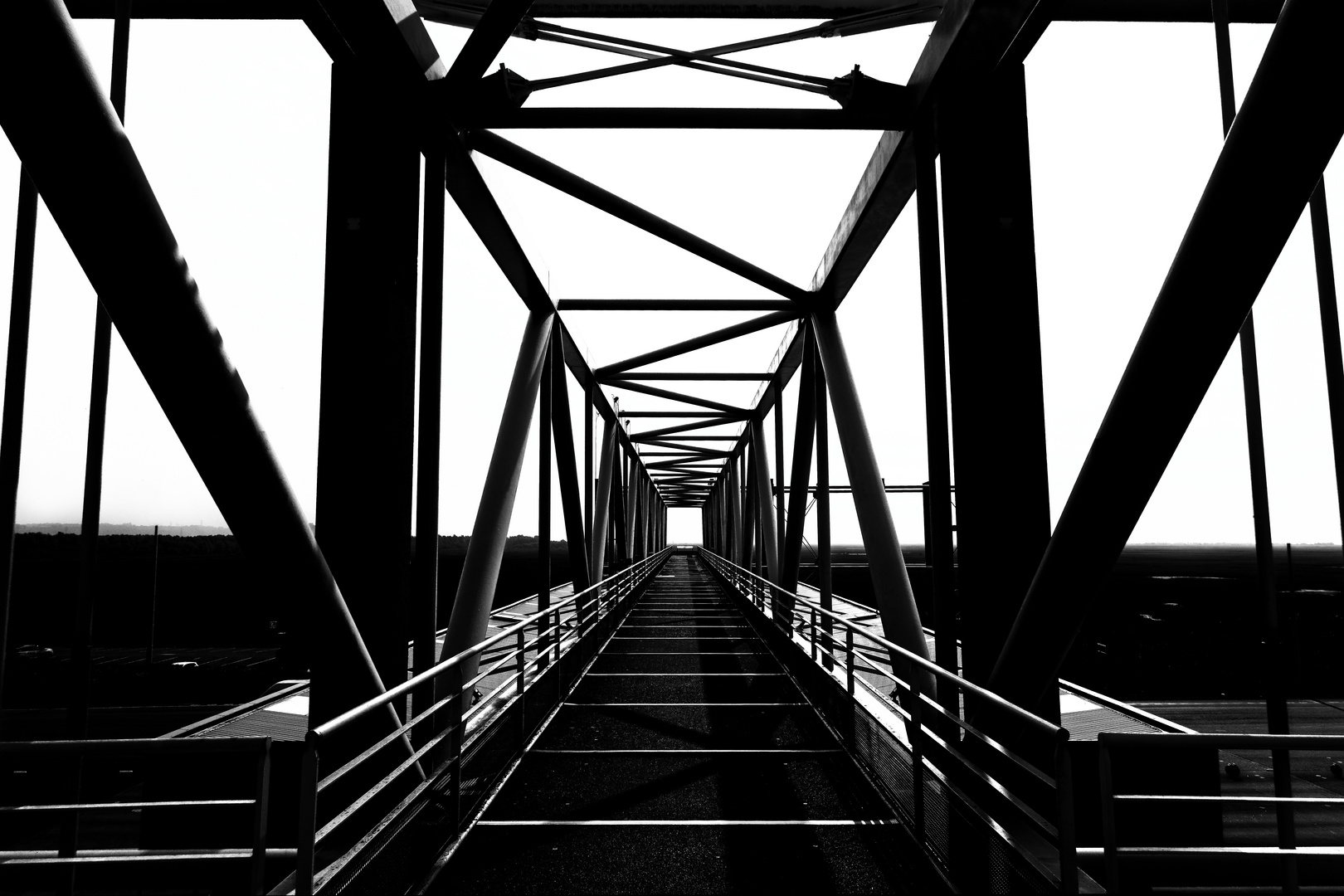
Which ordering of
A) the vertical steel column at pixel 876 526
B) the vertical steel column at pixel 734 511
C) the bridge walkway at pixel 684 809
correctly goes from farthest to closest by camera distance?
the vertical steel column at pixel 734 511 → the vertical steel column at pixel 876 526 → the bridge walkway at pixel 684 809

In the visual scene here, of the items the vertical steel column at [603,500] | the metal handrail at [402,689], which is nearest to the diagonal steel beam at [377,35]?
the metal handrail at [402,689]

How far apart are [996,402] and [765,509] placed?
15.2 metres

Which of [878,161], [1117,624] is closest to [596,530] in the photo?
[878,161]

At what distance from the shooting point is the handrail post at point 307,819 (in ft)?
9.37

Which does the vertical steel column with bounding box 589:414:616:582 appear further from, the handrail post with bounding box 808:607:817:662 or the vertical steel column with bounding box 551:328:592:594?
the handrail post with bounding box 808:607:817:662

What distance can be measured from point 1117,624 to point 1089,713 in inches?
2287

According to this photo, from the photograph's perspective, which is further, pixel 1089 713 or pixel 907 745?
pixel 1089 713

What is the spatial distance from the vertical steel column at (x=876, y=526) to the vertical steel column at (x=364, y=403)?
4067mm

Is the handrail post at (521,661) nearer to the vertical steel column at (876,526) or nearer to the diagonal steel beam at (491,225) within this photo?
the vertical steel column at (876,526)

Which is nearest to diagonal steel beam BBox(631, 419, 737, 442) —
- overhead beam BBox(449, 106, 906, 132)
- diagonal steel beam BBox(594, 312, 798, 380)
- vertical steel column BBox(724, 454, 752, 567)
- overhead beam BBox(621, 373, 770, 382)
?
vertical steel column BBox(724, 454, 752, 567)

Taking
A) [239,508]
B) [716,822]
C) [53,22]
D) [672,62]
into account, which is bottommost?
[716,822]

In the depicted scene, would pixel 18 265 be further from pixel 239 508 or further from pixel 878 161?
pixel 878 161

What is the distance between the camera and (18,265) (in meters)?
3.83

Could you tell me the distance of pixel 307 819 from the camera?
287 centimetres
